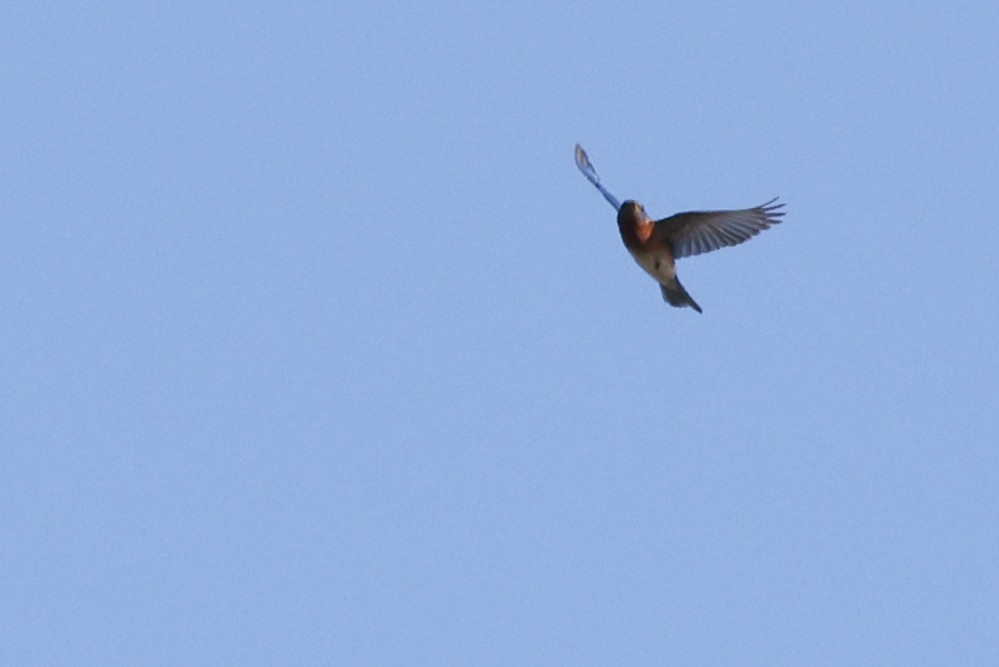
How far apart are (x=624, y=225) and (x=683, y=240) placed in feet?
2.31

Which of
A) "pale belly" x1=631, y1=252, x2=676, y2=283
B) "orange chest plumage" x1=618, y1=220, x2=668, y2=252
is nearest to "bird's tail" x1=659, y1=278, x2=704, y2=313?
"pale belly" x1=631, y1=252, x2=676, y2=283

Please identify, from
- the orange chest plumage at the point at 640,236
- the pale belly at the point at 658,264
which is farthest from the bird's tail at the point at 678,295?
the orange chest plumage at the point at 640,236

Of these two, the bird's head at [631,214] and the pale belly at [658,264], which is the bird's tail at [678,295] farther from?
the bird's head at [631,214]

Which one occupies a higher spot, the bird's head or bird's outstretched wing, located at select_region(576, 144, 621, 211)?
bird's outstretched wing, located at select_region(576, 144, 621, 211)

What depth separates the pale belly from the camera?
73.8ft

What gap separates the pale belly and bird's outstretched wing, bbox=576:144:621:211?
0.64 meters

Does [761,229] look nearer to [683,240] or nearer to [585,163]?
[683,240]

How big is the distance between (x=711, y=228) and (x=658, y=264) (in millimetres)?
674

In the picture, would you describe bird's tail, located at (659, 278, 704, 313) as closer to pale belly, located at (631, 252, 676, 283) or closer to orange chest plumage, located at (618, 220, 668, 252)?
pale belly, located at (631, 252, 676, 283)

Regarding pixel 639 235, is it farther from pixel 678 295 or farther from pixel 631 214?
pixel 678 295

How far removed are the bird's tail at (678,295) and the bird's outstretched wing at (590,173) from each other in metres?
1.03

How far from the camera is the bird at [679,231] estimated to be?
22156 mm

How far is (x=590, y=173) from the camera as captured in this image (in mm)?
24078

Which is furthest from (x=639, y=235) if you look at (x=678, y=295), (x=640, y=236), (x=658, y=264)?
(x=678, y=295)
